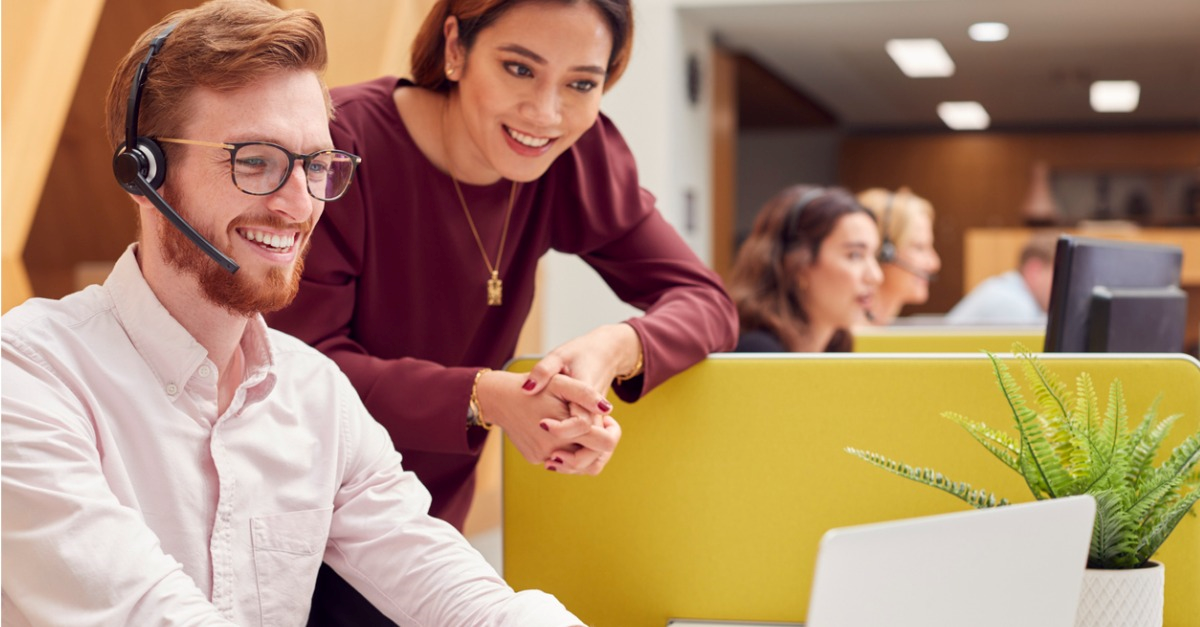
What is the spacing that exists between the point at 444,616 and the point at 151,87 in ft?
1.71

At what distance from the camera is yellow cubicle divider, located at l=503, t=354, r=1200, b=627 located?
1.41 m

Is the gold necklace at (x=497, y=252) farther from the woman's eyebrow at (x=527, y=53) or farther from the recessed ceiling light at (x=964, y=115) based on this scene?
the recessed ceiling light at (x=964, y=115)

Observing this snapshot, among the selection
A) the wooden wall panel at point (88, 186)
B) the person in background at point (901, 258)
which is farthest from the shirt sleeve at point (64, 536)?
the wooden wall panel at point (88, 186)

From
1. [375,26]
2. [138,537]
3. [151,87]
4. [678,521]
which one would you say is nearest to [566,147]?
[678,521]

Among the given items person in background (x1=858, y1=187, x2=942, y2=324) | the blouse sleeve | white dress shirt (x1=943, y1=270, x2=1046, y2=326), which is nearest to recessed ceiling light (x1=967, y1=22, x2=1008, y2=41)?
→ white dress shirt (x1=943, y1=270, x2=1046, y2=326)

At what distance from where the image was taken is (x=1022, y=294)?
5.38m

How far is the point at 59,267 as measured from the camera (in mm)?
4609

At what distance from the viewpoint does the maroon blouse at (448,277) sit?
141 centimetres

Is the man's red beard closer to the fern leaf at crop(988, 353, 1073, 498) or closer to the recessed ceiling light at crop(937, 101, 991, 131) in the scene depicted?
the fern leaf at crop(988, 353, 1073, 498)

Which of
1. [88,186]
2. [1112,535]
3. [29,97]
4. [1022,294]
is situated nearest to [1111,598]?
[1112,535]

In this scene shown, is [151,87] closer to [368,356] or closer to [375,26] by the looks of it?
[368,356]

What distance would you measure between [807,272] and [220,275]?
1.75m

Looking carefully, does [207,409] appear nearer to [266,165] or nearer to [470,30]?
[266,165]

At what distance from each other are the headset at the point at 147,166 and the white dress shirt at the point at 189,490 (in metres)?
0.06
